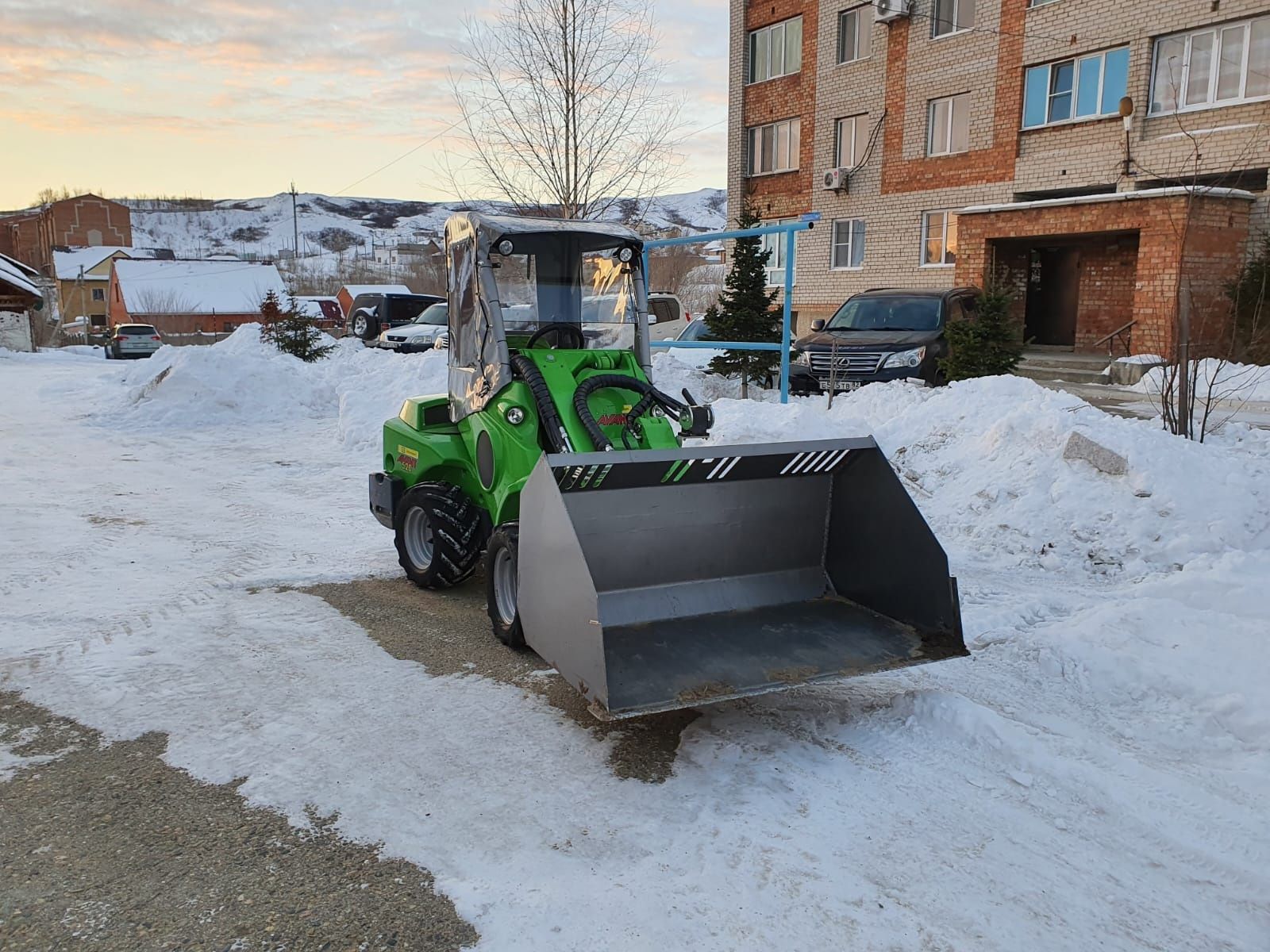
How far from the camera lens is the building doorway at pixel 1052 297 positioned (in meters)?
22.1

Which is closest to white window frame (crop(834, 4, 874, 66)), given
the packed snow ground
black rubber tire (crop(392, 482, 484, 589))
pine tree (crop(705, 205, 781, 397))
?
pine tree (crop(705, 205, 781, 397))

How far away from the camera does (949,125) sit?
24250 mm

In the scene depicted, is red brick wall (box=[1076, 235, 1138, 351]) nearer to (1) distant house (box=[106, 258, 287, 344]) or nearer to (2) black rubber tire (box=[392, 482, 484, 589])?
(2) black rubber tire (box=[392, 482, 484, 589])

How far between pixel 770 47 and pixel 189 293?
56055 millimetres

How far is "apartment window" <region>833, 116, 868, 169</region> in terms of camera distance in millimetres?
26422

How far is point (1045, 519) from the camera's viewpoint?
7.36m

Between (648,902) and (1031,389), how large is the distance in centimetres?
762

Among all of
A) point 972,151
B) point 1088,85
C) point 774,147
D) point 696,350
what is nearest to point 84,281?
point 774,147

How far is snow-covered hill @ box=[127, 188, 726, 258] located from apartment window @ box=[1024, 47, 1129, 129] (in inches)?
4820

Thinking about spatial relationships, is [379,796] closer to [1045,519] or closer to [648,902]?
[648,902]

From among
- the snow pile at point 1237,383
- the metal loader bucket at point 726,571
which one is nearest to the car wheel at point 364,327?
the snow pile at point 1237,383

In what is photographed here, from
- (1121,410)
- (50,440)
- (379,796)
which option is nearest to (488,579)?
(379,796)

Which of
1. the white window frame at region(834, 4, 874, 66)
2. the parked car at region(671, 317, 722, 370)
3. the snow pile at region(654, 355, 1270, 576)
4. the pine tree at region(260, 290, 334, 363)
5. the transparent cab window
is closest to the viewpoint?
the transparent cab window

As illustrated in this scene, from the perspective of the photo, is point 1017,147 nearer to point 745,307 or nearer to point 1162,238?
point 1162,238
